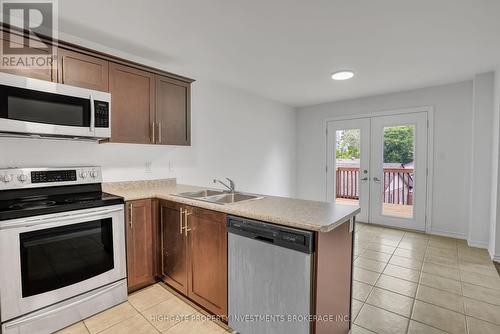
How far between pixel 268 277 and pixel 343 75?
2832mm

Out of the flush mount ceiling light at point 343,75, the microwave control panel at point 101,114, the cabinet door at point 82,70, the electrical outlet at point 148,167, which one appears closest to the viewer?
the cabinet door at point 82,70

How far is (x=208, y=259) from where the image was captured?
1885 millimetres

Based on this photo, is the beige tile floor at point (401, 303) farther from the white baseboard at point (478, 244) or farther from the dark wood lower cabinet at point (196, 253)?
the white baseboard at point (478, 244)

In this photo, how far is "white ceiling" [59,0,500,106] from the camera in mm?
1848

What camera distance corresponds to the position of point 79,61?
81.0 inches

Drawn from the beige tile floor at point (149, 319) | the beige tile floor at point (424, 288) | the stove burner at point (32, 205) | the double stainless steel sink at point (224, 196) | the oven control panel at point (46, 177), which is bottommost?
the beige tile floor at point (149, 319)

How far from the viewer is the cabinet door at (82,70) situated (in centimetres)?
198

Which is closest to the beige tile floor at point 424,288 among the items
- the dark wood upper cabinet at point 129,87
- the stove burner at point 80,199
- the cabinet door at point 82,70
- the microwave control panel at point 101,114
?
the stove burner at point 80,199

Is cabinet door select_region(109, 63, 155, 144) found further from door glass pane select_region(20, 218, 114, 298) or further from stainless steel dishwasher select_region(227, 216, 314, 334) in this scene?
stainless steel dishwasher select_region(227, 216, 314, 334)

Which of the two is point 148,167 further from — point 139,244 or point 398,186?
point 398,186

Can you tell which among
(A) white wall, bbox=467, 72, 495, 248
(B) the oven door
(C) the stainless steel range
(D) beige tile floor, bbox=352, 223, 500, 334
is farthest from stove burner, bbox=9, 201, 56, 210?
(A) white wall, bbox=467, 72, 495, 248

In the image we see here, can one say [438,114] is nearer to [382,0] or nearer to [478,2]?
[478,2]

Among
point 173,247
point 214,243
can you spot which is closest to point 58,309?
point 173,247

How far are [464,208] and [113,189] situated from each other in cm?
485
